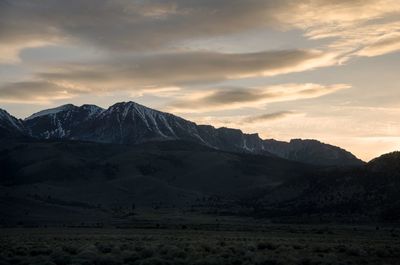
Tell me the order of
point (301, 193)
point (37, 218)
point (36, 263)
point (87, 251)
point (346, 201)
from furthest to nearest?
point (301, 193), point (346, 201), point (37, 218), point (87, 251), point (36, 263)

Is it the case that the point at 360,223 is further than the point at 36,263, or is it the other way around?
the point at 360,223

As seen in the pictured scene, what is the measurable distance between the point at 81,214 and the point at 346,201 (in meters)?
63.4

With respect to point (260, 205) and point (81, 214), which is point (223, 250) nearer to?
point (81, 214)

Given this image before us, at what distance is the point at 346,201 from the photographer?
440ft

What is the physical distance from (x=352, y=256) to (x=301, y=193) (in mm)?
122867

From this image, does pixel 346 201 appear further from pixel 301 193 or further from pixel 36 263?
pixel 36 263

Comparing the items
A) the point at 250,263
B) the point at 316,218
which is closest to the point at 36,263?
the point at 250,263

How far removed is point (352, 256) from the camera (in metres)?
40.9

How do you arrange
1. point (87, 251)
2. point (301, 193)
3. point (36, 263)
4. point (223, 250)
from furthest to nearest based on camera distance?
1. point (301, 193)
2. point (223, 250)
3. point (87, 251)
4. point (36, 263)

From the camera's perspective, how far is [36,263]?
34938 mm

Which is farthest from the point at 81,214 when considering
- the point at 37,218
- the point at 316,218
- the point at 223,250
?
the point at 223,250

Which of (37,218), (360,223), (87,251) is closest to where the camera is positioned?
(87,251)

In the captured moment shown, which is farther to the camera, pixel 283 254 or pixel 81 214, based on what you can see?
pixel 81 214

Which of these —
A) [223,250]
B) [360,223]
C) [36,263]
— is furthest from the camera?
[360,223]
